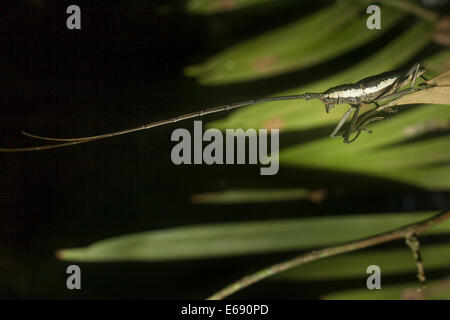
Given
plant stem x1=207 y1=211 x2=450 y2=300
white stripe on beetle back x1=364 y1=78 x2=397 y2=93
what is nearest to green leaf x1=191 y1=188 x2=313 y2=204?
plant stem x1=207 y1=211 x2=450 y2=300

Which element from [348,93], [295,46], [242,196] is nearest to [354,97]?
[348,93]

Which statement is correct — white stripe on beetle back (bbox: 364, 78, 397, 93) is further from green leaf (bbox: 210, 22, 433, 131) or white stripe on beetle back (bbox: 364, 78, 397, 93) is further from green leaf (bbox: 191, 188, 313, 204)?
green leaf (bbox: 191, 188, 313, 204)

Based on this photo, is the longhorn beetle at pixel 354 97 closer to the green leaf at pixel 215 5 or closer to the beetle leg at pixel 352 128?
the beetle leg at pixel 352 128

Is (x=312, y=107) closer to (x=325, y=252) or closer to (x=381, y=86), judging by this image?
(x=381, y=86)

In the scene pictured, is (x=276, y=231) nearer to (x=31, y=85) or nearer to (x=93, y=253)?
(x=93, y=253)

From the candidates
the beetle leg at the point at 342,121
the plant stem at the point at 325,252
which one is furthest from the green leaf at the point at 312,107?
the plant stem at the point at 325,252
